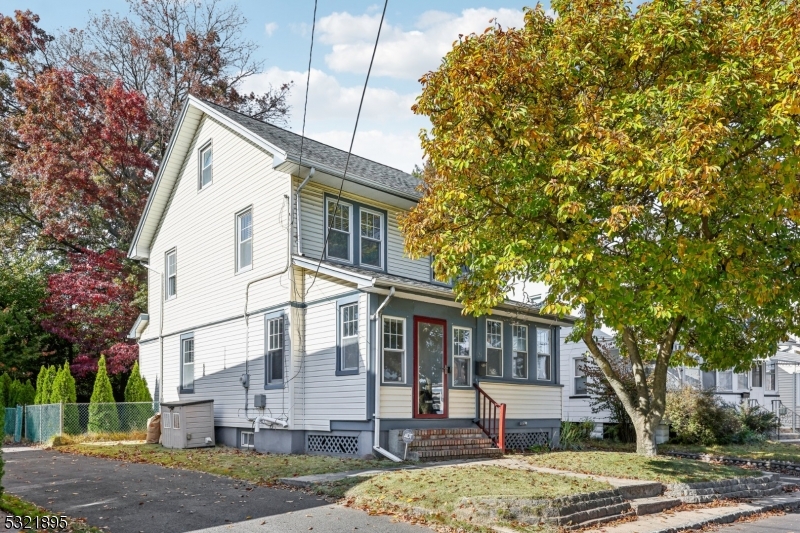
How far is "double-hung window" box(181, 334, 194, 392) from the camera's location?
2136 cm

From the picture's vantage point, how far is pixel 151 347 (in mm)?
23953

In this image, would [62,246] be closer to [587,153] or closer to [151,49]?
[151,49]

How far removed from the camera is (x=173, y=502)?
33.3ft

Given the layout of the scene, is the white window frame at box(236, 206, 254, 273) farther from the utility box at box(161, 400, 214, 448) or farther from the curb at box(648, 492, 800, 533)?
the curb at box(648, 492, 800, 533)

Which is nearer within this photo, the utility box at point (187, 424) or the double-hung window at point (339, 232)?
the double-hung window at point (339, 232)

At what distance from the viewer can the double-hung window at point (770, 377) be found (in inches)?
1243

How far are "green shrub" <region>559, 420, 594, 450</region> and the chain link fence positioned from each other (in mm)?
12529

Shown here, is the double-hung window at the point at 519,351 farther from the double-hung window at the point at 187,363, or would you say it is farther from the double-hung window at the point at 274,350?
the double-hung window at the point at 187,363

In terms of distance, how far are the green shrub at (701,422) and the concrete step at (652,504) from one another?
36.6 ft

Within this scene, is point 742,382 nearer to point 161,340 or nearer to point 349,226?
point 349,226

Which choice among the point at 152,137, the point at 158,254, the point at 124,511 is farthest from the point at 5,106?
the point at 124,511

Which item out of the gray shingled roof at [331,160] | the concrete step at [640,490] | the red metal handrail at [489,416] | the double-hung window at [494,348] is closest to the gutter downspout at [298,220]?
the gray shingled roof at [331,160]

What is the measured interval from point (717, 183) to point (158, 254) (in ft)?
61.6

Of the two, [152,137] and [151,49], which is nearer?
[152,137]
